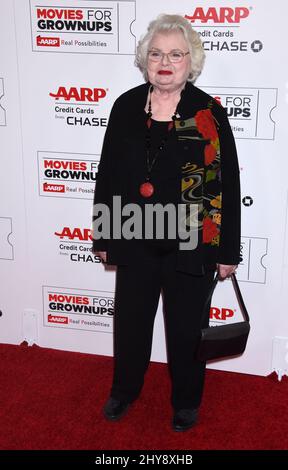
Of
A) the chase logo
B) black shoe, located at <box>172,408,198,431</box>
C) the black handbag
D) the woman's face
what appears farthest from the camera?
the chase logo

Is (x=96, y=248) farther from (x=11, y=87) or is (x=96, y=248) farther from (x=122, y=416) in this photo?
(x=11, y=87)

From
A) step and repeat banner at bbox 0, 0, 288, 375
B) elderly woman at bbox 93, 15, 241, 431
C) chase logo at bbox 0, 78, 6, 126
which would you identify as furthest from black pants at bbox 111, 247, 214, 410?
chase logo at bbox 0, 78, 6, 126

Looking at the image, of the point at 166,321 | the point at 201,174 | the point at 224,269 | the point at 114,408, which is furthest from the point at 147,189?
the point at 114,408

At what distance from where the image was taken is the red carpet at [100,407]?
235cm

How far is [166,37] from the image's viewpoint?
7.06ft

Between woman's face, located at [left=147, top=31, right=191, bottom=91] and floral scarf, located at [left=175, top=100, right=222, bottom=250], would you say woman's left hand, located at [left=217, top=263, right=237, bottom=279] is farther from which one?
woman's face, located at [left=147, top=31, right=191, bottom=91]

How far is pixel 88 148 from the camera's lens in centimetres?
279

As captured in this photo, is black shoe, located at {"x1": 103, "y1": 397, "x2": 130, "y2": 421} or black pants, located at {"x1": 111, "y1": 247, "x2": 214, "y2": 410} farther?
black shoe, located at {"x1": 103, "y1": 397, "x2": 130, "y2": 421}

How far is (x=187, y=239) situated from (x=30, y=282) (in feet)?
3.81

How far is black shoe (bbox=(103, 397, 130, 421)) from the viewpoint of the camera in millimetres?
2494

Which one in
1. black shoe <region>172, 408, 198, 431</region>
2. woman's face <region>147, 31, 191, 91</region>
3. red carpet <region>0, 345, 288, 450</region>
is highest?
woman's face <region>147, 31, 191, 91</region>

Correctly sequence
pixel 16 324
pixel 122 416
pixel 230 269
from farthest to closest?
pixel 16 324 → pixel 122 416 → pixel 230 269

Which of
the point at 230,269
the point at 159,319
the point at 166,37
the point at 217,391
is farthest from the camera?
the point at 159,319
